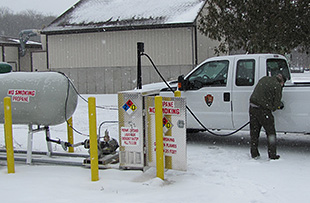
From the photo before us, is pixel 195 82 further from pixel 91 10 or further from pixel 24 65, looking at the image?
pixel 24 65

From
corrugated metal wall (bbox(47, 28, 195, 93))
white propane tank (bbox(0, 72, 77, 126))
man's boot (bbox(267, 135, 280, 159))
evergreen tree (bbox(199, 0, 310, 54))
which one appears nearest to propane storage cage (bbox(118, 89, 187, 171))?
white propane tank (bbox(0, 72, 77, 126))

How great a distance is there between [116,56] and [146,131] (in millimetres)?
17476

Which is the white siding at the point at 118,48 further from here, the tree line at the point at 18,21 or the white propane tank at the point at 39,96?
the tree line at the point at 18,21

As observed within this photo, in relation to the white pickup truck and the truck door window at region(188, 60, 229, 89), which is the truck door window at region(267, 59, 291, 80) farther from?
the truck door window at region(188, 60, 229, 89)

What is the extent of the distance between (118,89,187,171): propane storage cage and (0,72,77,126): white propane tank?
4.39 feet

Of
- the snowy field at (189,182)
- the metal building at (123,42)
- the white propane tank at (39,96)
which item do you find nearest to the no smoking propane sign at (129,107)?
the snowy field at (189,182)

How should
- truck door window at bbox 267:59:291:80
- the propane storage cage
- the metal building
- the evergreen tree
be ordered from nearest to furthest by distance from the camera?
the propane storage cage
truck door window at bbox 267:59:291:80
the evergreen tree
the metal building

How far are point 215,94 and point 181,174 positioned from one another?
101 inches

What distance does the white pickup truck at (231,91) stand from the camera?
309 inches

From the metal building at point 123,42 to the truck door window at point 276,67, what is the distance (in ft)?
40.4

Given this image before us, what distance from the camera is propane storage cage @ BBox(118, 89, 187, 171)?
20.4 feet

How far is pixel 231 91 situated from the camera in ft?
27.6

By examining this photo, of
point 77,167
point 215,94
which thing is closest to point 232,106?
point 215,94

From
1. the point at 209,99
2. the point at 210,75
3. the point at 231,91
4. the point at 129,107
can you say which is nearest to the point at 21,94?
the point at 129,107
